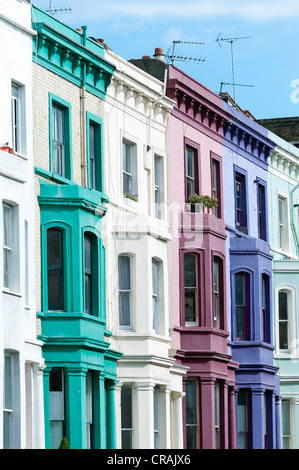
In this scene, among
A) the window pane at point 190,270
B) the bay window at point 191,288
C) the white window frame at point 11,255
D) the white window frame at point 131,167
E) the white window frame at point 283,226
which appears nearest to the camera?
the white window frame at point 11,255

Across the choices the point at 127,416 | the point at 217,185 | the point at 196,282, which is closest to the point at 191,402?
the point at 196,282

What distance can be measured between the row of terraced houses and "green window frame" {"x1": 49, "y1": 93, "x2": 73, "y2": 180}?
59 mm

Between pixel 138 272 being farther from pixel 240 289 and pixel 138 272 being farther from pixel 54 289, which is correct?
pixel 240 289

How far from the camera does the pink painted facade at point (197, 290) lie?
46.6 meters

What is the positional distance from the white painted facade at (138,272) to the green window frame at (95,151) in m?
0.55

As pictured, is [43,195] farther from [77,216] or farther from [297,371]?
[297,371]

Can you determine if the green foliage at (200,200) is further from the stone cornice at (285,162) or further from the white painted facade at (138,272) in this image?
the stone cornice at (285,162)

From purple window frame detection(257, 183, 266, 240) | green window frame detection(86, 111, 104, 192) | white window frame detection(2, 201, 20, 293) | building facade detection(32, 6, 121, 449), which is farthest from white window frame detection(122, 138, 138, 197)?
purple window frame detection(257, 183, 266, 240)

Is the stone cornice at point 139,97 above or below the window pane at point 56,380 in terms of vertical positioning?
above

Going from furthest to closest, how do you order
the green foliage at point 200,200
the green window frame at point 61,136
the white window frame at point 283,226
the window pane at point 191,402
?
the white window frame at point 283,226
the green foliage at point 200,200
the window pane at point 191,402
the green window frame at point 61,136

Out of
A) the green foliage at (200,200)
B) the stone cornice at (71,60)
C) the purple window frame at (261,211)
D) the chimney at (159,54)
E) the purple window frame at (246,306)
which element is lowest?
the purple window frame at (246,306)

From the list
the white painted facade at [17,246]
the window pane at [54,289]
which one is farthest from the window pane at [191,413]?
the white painted facade at [17,246]

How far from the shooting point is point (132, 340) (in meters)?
43.2
